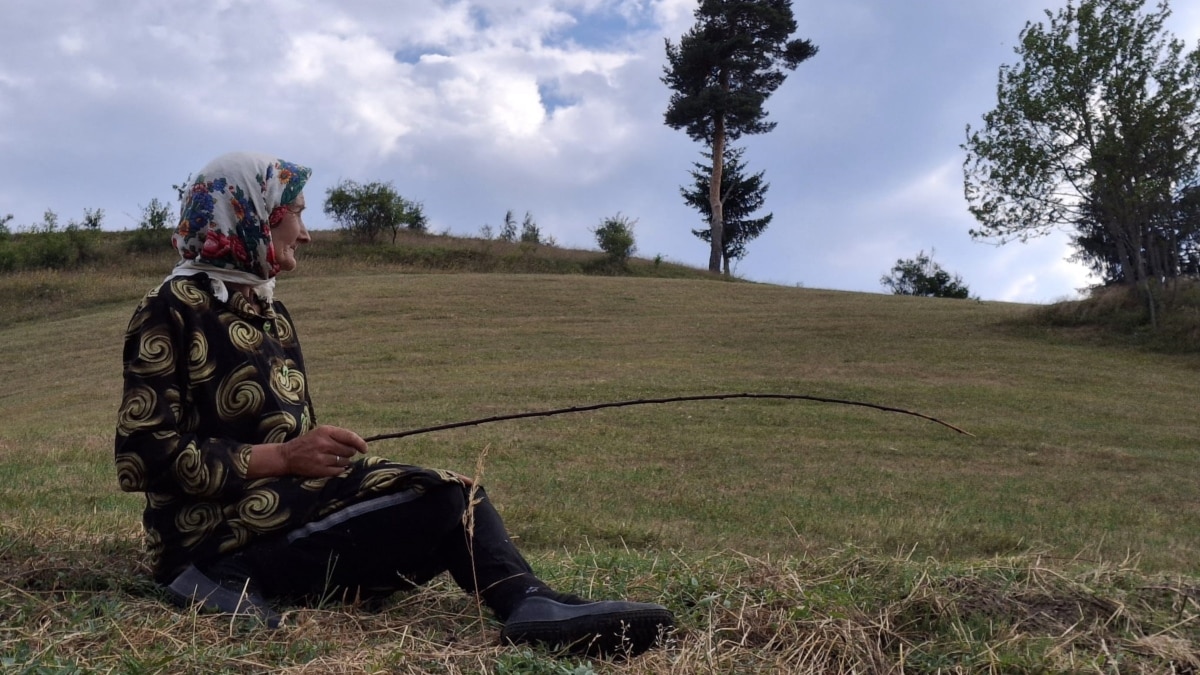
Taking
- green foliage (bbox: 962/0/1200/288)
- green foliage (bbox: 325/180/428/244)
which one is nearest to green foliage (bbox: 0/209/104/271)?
green foliage (bbox: 325/180/428/244)

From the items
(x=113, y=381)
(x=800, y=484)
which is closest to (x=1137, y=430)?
(x=800, y=484)

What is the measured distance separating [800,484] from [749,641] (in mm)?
5592

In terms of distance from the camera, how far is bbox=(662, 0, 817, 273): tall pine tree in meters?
37.8

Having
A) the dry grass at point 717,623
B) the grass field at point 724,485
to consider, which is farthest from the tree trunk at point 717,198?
the dry grass at point 717,623

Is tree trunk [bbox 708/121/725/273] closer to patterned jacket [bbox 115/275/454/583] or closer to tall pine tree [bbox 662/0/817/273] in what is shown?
tall pine tree [bbox 662/0/817/273]

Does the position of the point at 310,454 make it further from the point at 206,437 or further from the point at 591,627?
the point at 591,627

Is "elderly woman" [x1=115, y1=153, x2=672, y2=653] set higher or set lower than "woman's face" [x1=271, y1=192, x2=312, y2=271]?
lower

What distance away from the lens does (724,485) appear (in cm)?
795

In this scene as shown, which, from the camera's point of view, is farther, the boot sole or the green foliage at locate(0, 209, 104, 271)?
the green foliage at locate(0, 209, 104, 271)

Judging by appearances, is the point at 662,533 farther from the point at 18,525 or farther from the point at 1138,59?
the point at 1138,59

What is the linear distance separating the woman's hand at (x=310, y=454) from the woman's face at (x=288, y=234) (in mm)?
627

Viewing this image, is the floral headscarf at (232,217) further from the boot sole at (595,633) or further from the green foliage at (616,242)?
the green foliage at (616,242)

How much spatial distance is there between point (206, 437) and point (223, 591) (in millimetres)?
434

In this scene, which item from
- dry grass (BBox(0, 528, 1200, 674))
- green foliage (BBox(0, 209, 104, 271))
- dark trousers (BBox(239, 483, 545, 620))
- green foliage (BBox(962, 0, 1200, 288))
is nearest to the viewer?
dry grass (BBox(0, 528, 1200, 674))
